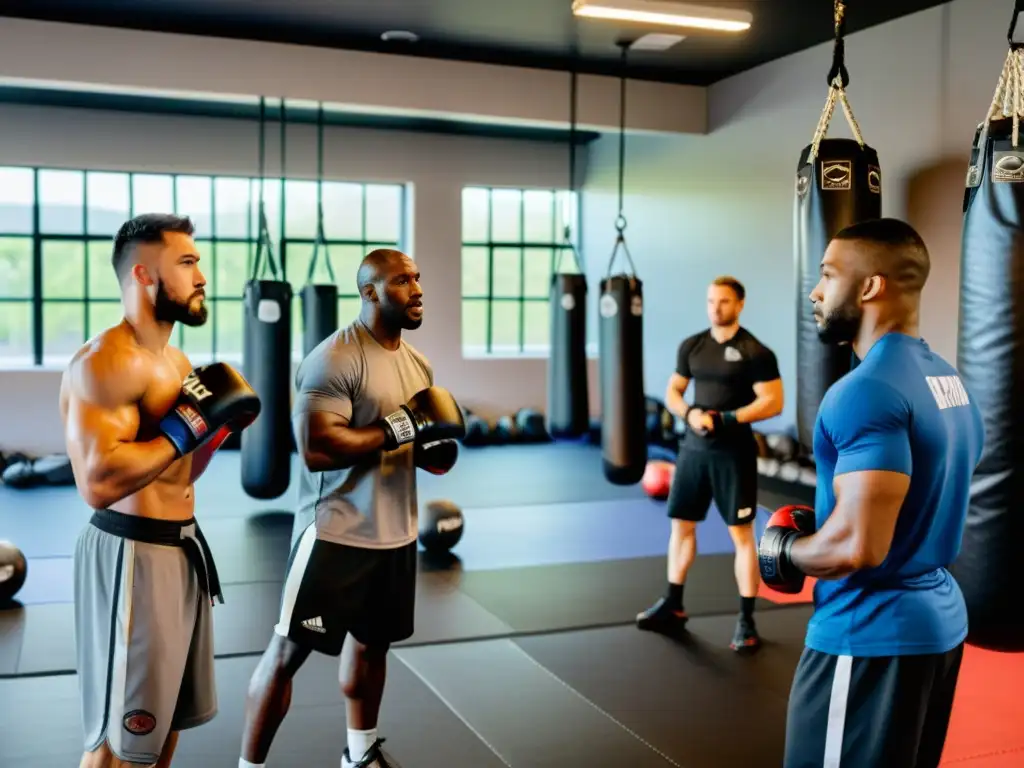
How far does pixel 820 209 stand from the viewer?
3.29 meters

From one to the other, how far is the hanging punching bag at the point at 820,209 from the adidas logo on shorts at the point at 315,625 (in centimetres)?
156

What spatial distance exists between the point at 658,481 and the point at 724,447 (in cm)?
294

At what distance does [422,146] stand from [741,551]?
6933 mm

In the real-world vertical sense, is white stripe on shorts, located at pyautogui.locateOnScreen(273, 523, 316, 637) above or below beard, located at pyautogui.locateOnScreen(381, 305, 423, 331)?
below

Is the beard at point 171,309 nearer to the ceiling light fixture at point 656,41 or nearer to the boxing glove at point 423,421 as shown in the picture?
the boxing glove at point 423,421

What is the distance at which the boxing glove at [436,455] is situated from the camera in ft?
9.02

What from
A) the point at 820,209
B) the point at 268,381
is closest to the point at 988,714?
the point at 820,209

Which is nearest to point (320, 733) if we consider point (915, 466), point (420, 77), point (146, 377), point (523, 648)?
point (523, 648)

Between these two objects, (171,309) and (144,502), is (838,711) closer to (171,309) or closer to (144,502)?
(144,502)

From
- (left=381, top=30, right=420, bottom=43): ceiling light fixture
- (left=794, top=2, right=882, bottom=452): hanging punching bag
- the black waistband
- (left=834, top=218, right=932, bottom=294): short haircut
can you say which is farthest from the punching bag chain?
(left=381, top=30, right=420, bottom=43): ceiling light fixture

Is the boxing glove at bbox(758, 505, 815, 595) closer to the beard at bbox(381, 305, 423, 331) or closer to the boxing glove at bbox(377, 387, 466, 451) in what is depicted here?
the boxing glove at bbox(377, 387, 466, 451)

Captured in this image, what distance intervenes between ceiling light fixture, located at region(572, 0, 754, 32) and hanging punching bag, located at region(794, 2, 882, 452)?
5.29 feet

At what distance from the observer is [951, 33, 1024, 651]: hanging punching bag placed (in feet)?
7.93

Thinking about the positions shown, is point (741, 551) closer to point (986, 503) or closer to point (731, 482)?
point (731, 482)
